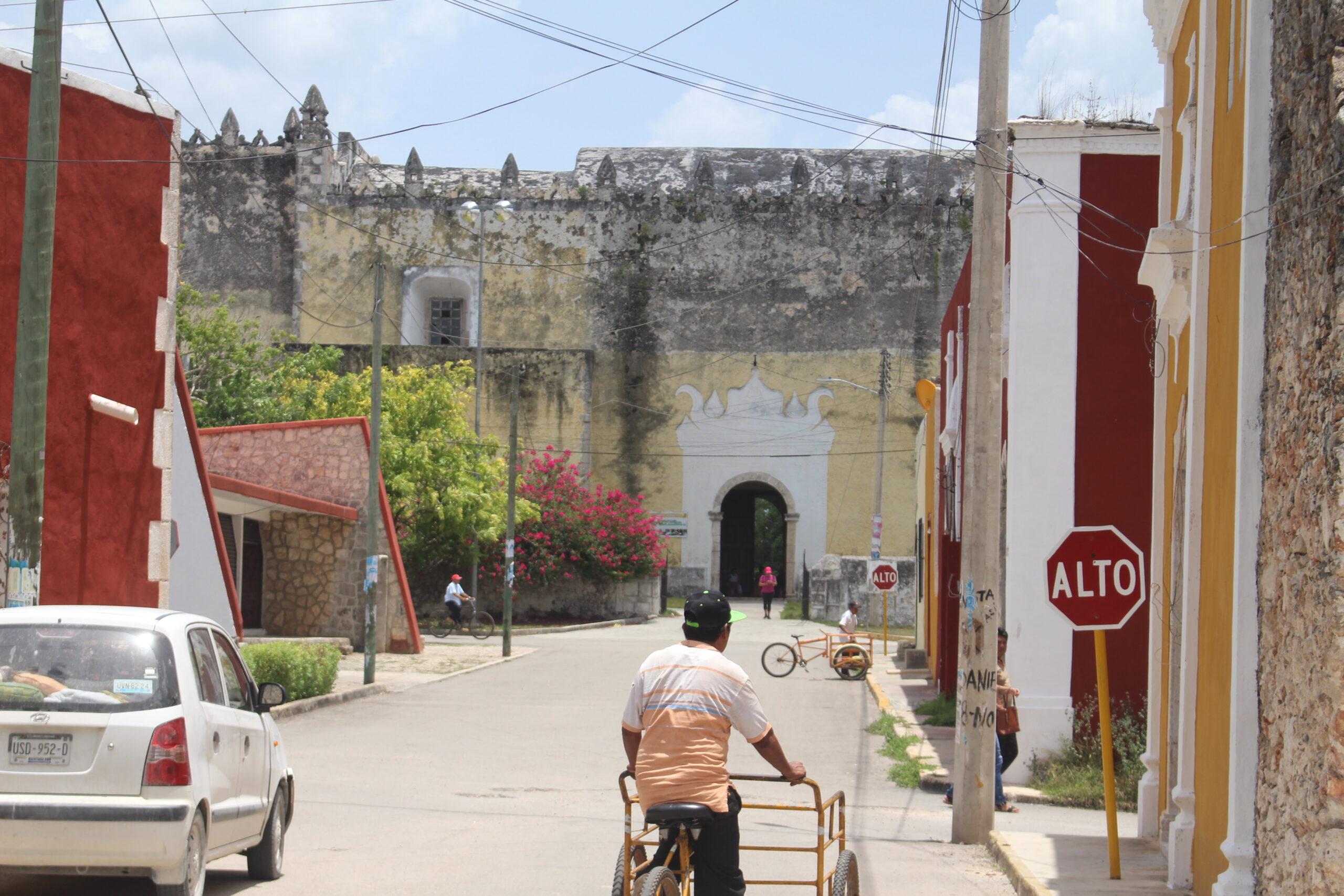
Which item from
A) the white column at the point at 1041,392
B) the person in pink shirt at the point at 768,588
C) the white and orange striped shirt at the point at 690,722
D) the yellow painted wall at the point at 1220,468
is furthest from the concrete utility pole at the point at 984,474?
the person in pink shirt at the point at 768,588

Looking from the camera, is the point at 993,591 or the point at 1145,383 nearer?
the point at 993,591

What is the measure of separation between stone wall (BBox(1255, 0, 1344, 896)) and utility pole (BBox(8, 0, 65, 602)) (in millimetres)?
7674

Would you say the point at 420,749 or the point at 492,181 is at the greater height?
the point at 492,181

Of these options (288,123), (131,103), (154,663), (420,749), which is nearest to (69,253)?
(131,103)

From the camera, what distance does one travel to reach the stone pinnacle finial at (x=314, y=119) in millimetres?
46156

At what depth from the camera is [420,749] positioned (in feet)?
50.1

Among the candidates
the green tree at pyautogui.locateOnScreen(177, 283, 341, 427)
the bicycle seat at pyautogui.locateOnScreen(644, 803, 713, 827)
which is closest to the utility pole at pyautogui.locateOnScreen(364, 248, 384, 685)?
the bicycle seat at pyautogui.locateOnScreen(644, 803, 713, 827)

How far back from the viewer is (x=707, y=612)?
592 cm

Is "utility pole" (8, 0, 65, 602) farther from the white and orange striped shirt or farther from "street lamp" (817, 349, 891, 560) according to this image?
"street lamp" (817, 349, 891, 560)

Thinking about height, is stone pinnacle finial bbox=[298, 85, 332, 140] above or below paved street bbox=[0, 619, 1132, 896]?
above

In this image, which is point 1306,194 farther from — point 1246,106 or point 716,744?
point 716,744

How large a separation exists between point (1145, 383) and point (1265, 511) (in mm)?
8673

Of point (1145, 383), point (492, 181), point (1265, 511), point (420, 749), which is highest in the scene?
point (492, 181)

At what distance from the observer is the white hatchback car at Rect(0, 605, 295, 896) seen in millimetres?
6629
